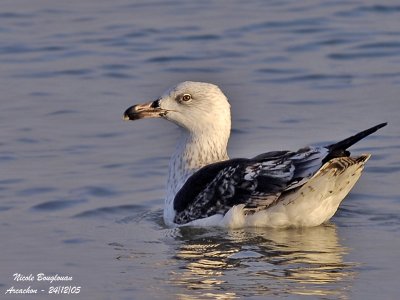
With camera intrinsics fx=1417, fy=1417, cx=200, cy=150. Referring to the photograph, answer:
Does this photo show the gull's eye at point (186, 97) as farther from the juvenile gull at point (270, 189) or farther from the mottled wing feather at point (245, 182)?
the mottled wing feather at point (245, 182)

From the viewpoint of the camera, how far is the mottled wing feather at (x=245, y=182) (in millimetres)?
11109

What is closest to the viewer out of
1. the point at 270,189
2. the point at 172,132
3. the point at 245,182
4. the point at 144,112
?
the point at 270,189

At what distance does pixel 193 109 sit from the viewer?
484 inches

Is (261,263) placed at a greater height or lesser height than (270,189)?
lesser

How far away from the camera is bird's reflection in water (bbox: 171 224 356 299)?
31.2ft

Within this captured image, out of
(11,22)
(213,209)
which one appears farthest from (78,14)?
(213,209)

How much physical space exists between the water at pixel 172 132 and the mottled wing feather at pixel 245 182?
23cm

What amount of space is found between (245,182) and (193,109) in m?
1.21

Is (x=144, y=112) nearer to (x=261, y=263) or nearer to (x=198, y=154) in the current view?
(x=198, y=154)

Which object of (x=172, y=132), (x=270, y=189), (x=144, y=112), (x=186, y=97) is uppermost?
(x=186, y=97)

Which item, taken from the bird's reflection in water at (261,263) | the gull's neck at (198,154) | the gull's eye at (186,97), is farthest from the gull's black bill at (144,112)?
the bird's reflection in water at (261,263)

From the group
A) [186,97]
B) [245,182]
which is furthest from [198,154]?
[245,182]

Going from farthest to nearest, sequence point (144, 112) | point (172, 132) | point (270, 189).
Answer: point (172, 132), point (144, 112), point (270, 189)

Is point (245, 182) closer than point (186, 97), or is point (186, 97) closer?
point (245, 182)
